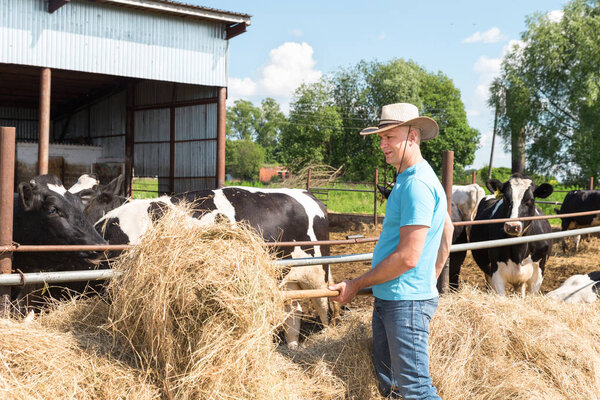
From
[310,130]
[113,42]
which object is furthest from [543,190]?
[310,130]

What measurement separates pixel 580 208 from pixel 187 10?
34.8ft

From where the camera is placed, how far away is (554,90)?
2909cm

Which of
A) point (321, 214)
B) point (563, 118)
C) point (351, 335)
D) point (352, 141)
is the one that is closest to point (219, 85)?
point (321, 214)

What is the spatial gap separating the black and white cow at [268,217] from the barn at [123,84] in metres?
8.10

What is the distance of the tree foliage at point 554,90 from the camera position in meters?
27.4

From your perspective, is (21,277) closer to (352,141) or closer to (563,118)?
(563,118)

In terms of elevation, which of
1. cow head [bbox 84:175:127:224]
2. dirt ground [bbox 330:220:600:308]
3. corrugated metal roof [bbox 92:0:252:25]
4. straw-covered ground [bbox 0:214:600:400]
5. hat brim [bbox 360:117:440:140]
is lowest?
dirt ground [bbox 330:220:600:308]

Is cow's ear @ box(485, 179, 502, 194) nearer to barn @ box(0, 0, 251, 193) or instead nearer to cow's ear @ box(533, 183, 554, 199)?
cow's ear @ box(533, 183, 554, 199)

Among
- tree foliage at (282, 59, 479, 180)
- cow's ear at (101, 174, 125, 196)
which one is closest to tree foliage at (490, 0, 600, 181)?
tree foliage at (282, 59, 479, 180)

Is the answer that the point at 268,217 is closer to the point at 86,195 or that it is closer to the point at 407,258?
the point at 86,195

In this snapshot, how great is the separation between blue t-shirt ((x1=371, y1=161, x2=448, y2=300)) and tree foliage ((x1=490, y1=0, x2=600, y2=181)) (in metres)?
27.9

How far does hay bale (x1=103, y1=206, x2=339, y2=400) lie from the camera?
2268 mm

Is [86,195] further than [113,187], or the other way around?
[113,187]

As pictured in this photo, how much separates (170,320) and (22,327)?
709mm
